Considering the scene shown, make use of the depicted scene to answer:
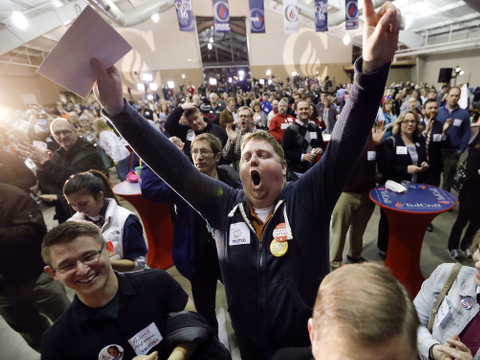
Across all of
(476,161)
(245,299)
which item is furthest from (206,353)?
(476,161)

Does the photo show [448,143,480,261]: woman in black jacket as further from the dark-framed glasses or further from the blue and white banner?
the blue and white banner

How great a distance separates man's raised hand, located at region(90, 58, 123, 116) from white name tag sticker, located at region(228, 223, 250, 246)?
0.72 m

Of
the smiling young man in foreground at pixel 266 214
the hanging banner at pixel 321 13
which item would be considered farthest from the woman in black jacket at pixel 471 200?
the hanging banner at pixel 321 13

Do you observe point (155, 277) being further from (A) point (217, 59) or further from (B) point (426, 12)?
(A) point (217, 59)

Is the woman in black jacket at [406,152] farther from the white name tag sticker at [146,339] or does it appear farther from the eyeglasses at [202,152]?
the white name tag sticker at [146,339]

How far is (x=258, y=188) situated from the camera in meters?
1.16

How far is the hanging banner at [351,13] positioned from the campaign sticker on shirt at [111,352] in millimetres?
12343

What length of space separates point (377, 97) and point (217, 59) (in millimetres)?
19955

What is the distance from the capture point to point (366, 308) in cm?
56

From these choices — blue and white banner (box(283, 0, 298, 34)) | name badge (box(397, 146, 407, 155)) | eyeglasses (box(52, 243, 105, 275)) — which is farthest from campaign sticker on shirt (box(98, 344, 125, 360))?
blue and white banner (box(283, 0, 298, 34))

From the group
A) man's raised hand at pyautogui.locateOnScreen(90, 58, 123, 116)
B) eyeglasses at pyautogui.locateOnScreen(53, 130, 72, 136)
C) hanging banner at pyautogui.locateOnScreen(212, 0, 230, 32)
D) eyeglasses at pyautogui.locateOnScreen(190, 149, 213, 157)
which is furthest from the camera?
hanging banner at pyautogui.locateOnScreen(212, 0, 230, 32)

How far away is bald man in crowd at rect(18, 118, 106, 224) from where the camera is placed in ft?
8.45

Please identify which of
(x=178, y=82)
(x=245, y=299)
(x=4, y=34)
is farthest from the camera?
(x=178, y=82)

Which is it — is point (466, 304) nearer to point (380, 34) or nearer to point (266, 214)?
point (266, 214)
